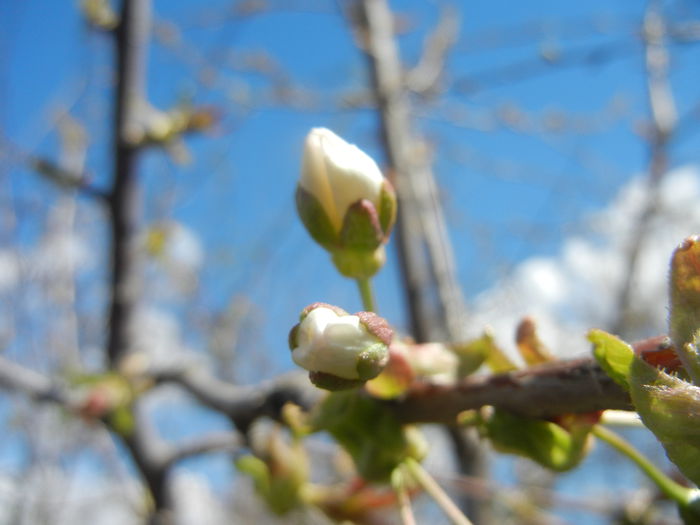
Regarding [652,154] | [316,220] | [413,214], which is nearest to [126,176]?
[413,214]

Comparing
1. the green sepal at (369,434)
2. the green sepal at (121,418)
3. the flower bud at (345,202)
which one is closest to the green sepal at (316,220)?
the flower bud at (345,202)

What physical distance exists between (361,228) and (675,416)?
212 mm

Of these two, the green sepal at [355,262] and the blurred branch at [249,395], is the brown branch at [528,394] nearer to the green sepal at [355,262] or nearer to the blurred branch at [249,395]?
the green sepal at [355,262]

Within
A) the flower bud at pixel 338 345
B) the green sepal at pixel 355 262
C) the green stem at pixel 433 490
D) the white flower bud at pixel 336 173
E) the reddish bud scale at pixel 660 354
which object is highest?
the white flower bud at pixel 336 173

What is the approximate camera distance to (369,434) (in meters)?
0.44

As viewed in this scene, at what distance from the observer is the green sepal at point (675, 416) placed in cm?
25

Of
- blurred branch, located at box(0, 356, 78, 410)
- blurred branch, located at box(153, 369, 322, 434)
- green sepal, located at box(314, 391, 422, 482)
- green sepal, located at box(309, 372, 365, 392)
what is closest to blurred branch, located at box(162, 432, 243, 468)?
blurred branch, located at box(153, 369, 322, 434)

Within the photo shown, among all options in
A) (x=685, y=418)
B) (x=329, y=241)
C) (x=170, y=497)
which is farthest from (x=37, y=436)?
(x=685, y=418)

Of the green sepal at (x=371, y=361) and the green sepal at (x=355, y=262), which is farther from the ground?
the green sepal at (x=355, y=262)

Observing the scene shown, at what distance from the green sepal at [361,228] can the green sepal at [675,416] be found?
0.19 metres

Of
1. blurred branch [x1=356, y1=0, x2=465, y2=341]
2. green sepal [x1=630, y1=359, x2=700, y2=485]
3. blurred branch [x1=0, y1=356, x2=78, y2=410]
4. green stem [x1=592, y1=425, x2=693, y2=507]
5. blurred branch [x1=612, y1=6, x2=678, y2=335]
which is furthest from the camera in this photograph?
blurred branch [x1=612, y1=6, x2=678, y2=335]

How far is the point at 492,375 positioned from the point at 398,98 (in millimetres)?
1414

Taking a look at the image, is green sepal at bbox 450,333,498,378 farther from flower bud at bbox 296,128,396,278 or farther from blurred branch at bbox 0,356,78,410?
blurred branch at bbox 0,356,78,410

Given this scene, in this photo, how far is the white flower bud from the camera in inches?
15.4
